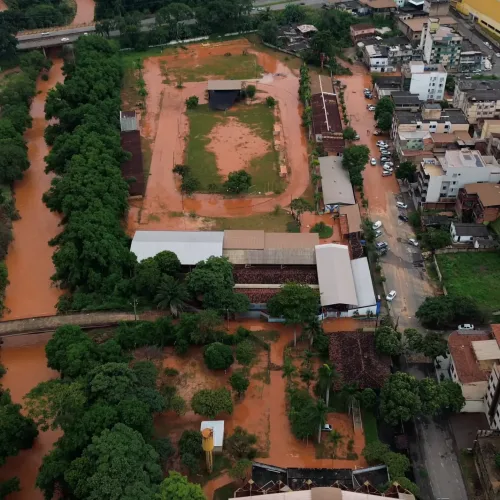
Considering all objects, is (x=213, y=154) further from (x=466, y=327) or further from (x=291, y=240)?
(x=466, y=327)

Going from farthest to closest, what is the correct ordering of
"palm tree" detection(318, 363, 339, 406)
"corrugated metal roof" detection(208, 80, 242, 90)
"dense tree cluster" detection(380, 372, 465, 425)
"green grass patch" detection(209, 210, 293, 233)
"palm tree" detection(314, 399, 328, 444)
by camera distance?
"corrugated metal roof" detection(208, 80, 242, 90) → "green grass patch" detection(209, 210, 293, 233) → "palm tree" detection(318, 363, 339, 406) → "dense tree cluster" detection(380, 372, 465, 425) → "palm tree" detection(314, 399, 328, 444)

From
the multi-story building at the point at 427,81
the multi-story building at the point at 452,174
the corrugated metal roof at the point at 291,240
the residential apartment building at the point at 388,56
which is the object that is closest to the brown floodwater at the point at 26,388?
the corrugated metal roof at the point at 291,240

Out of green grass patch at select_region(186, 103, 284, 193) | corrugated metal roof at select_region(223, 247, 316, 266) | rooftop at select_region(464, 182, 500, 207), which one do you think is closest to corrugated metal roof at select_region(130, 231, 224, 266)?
corrugated metal roof at select_region(223, 247, 316, 266)

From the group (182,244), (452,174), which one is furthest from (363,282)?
(182,244)

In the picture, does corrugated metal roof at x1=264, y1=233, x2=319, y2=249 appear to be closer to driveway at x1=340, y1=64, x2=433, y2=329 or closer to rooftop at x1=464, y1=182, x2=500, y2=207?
driveway at x1=340, y1=64, x2=433, y2=329

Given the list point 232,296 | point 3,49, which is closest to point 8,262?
point 232,296

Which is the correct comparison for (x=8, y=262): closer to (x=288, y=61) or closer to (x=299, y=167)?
(x=299, y=167)

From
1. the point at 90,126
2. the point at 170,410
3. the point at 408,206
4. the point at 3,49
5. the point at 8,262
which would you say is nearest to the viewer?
the point at 170,410
